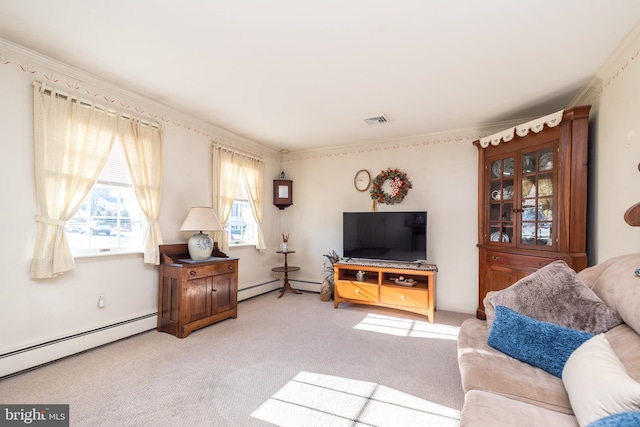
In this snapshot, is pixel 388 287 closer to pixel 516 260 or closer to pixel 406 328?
pixel 406 328

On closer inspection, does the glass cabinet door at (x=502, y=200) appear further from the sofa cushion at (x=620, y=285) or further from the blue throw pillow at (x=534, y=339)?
the blue throw pillow at (x=534, y=339)

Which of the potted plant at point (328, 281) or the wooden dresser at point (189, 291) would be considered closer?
the wooden dresser at point (189, 291)

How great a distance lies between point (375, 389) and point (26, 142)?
131 inches

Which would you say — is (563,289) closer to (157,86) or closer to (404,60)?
(404,60)

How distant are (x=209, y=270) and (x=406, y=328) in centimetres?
236

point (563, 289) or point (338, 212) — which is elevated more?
point (338, 212)

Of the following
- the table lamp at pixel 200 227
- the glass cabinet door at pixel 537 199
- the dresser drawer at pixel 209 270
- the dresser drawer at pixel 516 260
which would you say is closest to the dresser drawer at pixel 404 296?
the dresser drawer at pixel 516 260

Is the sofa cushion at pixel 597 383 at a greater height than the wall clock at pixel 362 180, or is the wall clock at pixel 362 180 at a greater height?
the wall clock at pixel 362 180

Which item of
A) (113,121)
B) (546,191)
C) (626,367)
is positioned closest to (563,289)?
(626,367)

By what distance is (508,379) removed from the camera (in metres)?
1.42

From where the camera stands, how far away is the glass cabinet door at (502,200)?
10.9 feet

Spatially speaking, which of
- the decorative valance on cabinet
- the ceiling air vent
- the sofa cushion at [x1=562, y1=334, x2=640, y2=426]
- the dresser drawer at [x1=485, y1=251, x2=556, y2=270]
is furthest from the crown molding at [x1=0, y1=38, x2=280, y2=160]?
the sofa cushion at [x1=562, y1=334, x2=640, y2=426]

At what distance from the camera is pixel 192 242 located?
339cm

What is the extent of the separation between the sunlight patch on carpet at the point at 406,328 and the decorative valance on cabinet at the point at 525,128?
223 centimetres
